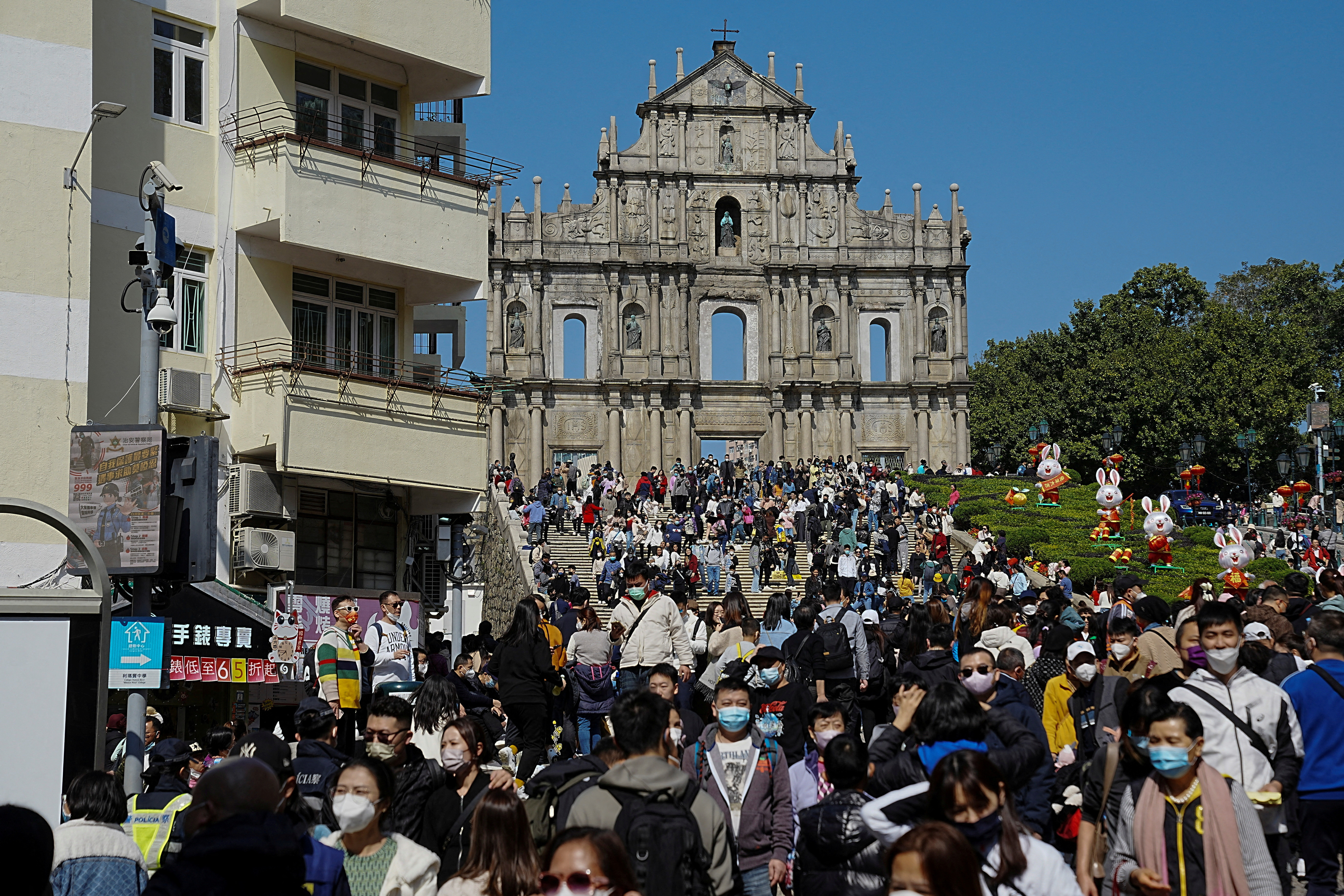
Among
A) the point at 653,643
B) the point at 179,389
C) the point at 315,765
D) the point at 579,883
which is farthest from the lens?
the point at 179,389

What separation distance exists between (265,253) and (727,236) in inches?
1684

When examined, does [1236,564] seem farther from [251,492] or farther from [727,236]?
[727,236]

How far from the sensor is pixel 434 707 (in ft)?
32.4

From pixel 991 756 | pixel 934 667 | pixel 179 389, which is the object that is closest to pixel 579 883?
pixel 991 756

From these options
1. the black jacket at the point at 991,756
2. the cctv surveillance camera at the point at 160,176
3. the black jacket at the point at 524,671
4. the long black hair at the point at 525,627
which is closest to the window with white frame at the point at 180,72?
the cctv surveillance camera at the point at 160,176

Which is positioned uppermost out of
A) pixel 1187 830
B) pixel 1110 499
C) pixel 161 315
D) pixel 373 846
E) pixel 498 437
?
pixel 498 437

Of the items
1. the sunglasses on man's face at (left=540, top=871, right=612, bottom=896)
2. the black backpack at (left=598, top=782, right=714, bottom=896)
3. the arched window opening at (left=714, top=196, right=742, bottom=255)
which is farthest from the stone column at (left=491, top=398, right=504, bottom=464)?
the sunglasses on man's face at (left=540, top=871, right=612, bottom=896)

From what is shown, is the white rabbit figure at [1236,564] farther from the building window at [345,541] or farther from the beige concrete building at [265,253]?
the building window at [345,541]

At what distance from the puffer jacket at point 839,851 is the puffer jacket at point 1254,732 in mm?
1983

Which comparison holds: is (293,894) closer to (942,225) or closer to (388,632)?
(388,632)

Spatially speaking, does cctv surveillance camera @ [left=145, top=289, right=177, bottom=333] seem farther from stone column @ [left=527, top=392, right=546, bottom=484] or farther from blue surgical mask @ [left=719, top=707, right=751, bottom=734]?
stone column @ [left=527, top=392, right=546, bottom=484]

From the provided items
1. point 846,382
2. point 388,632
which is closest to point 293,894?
point 388,632

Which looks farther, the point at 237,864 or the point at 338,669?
the point at 338,669

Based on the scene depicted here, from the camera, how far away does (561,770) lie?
7754 mm
